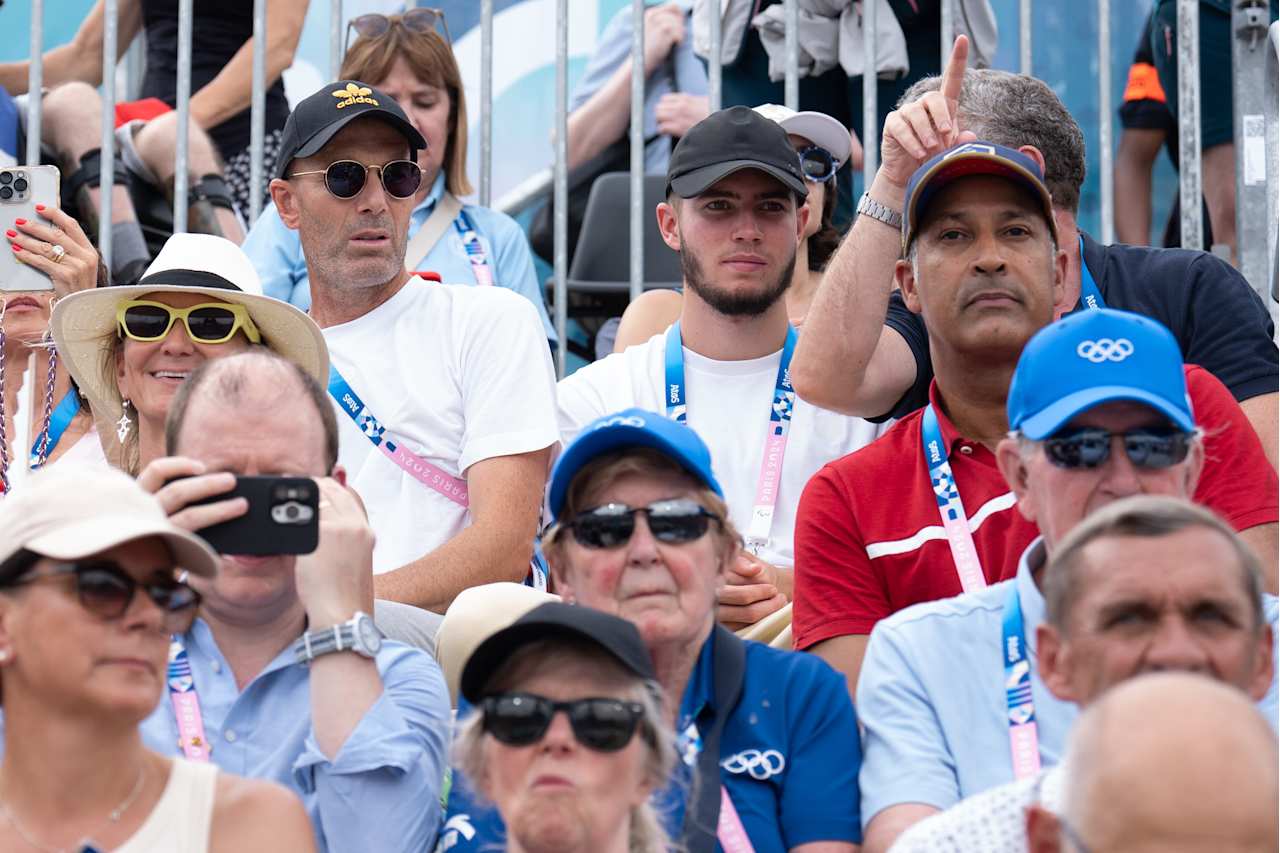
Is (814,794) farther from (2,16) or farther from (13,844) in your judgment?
(2,16)

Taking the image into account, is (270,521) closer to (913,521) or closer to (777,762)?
(777,762)

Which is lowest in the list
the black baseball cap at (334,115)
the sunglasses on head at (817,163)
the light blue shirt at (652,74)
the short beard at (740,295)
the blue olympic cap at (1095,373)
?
the blue olympic cap at (1095,373)

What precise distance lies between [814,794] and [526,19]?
4.50 metres

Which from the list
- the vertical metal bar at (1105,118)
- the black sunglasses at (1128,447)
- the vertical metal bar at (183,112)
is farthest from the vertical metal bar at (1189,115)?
the vertical metal bar at (183,112)

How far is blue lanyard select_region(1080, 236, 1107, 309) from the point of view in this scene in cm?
457

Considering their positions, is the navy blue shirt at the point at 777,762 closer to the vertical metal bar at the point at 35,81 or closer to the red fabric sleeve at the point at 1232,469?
the red fabric sleeve at the point at 1232,469

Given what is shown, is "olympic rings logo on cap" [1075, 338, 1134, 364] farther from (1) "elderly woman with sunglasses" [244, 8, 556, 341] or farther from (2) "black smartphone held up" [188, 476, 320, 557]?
(1) "elderly woman with sunglasses" [244, 8, 556, 341]

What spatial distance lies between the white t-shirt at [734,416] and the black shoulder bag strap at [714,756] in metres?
1.23

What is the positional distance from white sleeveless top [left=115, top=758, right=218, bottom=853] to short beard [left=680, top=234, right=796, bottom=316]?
7.47ft

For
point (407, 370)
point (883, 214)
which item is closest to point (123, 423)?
point (407, 370)

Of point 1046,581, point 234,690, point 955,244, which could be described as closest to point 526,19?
point 955,244

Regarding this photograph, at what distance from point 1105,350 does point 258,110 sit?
3.67 metres

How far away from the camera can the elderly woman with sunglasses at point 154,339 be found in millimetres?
4461

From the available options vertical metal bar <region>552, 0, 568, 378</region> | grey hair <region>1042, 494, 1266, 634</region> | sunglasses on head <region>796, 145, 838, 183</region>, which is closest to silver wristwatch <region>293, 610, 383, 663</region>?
grey hair <region>1042, 494, 1266, 634</region>
